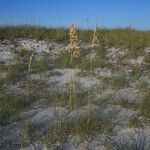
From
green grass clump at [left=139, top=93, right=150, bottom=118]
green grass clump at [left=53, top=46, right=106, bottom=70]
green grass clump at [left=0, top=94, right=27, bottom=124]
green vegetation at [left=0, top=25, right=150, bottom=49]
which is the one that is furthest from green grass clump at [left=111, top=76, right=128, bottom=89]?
green vegetation at [left=0, top=25, right=150, bottom=49]

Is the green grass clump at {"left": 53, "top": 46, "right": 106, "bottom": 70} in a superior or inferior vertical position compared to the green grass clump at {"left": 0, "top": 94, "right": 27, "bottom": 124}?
superior

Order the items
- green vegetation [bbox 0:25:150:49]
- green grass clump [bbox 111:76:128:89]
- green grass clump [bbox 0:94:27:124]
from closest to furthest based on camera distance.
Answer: green grass clump [bbox 0:94:27:124] → green grass clump [bbox 111:76:128:89] → green vegetation [bbox 0:25:150:49]

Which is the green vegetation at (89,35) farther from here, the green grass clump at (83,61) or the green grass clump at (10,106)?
the green grass clump at (10,106)

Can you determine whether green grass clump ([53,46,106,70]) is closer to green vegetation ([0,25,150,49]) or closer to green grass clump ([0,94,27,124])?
green vegetation ([0,25,150,49])

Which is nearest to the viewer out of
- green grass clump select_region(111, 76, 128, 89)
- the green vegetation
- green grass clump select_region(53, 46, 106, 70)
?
green grass clump select_region(111, 76, 128, 89)

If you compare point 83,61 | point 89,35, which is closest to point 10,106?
point 83,61

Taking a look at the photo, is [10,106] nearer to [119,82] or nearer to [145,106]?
[145,106]

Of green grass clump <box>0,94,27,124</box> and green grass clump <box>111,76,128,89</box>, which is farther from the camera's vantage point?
green grass clump <box>111,76,128,89</box>

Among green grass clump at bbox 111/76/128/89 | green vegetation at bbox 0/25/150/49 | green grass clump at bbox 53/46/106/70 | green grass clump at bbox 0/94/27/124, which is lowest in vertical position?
green grass clump at bbox 0/94/27/124

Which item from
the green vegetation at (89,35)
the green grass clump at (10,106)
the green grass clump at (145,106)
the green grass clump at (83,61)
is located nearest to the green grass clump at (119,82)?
the green grass clump at (83,61)

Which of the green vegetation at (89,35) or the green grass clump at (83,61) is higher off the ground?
the green vegetation at (89,35)

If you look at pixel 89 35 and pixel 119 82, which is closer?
pixel 119 82

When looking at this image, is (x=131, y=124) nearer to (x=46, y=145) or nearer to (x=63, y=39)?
(x=46, y=145)

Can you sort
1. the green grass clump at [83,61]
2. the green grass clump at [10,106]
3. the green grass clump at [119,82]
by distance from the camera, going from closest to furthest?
1. the green grass clump at [10,106]
2. the green grass clump at [119,82]
3. the green grass clump at [83,61]
